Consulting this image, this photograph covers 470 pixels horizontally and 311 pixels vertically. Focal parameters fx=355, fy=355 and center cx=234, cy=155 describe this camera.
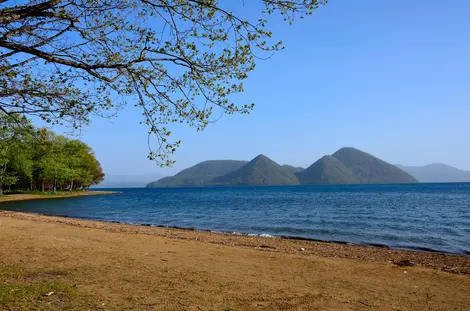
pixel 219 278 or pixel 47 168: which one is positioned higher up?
pixel 47 168

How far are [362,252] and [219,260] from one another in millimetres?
7524

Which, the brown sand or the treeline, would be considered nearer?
the brown sand

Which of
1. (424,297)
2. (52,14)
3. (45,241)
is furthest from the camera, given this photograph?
(45,241)

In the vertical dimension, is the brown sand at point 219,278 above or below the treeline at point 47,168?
below

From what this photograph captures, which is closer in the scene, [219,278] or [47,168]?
[219,278]

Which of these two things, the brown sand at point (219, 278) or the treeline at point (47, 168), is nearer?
the brown sand at point (219, 278)

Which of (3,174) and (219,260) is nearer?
(219,260)

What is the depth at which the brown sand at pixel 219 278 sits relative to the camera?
6660 millimetres

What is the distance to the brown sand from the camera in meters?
6.66

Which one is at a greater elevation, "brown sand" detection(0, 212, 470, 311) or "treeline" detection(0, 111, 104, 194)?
"treeline" detection(0, 111, 104, 194)

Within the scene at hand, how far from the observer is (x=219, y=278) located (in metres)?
8.62

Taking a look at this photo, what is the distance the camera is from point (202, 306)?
20.7 ft

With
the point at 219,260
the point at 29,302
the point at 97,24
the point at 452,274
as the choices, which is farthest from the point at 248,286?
the point at 452,274

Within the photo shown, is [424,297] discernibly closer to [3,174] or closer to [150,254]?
[150,254]
